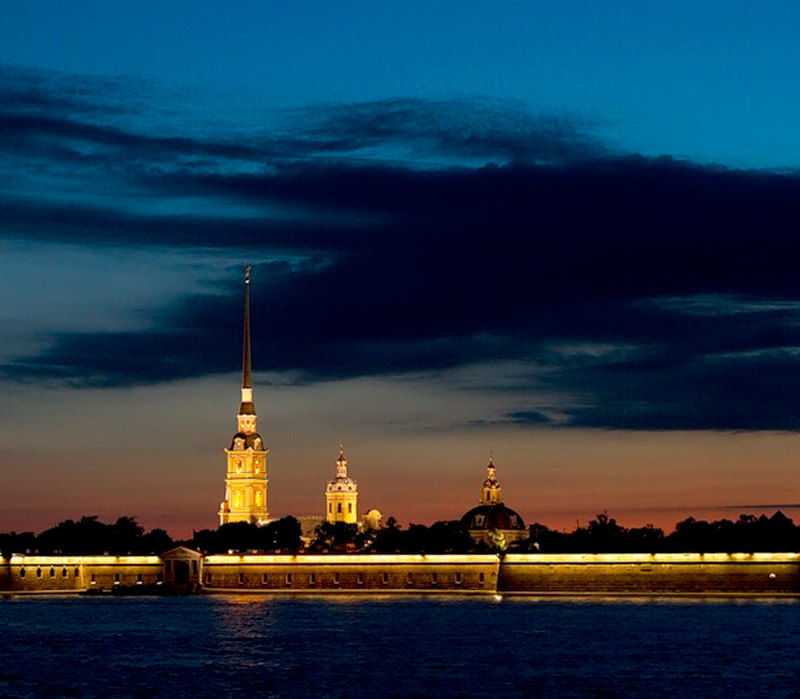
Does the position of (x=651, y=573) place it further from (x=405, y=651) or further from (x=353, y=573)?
(x=405, y=651)

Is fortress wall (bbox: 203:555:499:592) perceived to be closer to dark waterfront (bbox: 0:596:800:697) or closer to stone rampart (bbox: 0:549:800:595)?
stone rampart (bbox: 0:549:800:595)

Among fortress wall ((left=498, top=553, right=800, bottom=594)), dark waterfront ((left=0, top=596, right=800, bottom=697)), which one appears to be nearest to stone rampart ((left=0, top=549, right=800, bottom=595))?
fortress wall ((left=498, top=553, right=800, bottom=594))

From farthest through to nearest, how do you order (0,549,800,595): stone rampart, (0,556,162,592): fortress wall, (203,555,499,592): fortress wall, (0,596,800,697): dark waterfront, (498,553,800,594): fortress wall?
(0,556,162,592): fortress wall < (203,555,499,592): fortress wall < (0,549,800,595): stone rampart < (498,553,800,594): fortress wall < (0,596,800,697): dark waterfront

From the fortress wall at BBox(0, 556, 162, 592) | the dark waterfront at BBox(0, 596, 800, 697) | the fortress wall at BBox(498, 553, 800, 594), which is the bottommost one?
the dark waterfront at BBox(0, 596, 800, 697)

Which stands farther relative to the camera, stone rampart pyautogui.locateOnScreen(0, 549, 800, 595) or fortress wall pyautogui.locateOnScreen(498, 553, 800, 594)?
stone rampart pyautogui.locateOnScreen(0, 549, 800, 595)

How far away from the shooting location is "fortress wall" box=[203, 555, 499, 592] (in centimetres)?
14350

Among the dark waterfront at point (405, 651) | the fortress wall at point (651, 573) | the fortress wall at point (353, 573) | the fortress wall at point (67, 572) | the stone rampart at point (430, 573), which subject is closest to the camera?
the dark waterfront at point (405, 651)

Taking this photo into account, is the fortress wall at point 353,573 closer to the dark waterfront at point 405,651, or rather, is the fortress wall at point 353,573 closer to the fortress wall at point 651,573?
the fortress wall at point 651,573

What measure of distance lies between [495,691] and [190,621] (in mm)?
43259

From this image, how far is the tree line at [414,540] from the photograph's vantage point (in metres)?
147

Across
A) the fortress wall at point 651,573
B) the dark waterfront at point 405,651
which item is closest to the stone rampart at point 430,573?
the fortress wall at point 651,573

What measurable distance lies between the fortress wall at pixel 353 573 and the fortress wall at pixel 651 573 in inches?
104

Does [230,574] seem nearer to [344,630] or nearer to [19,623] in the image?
[19,623]

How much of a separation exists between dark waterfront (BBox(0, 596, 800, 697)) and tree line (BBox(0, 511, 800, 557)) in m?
25.7
